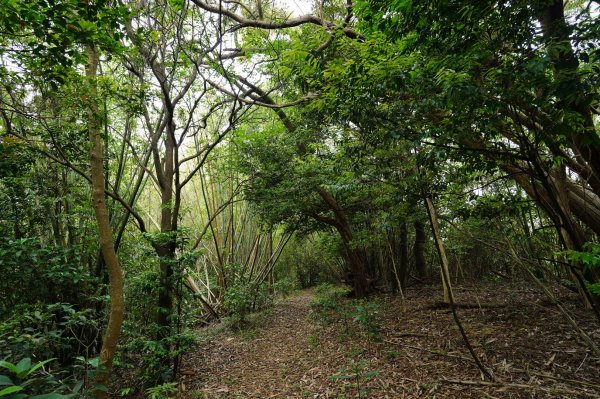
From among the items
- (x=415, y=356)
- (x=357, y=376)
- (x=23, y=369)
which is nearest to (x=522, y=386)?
(x=415, y=356)

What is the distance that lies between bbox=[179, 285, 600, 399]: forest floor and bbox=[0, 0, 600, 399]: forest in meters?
0.03

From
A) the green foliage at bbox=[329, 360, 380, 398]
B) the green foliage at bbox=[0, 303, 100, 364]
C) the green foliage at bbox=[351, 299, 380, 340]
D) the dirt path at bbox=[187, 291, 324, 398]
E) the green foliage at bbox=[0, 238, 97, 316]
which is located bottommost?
the dirt path at bbox=[187, 291, 324, 398]

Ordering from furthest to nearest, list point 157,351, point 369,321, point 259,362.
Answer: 1. point 369,321
2. point 259,362
3. point 157,351

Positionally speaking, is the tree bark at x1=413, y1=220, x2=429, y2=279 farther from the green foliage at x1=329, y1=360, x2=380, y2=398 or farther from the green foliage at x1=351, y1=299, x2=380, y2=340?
the green foliage at x1=329, y1=360, x2=380, y2=398

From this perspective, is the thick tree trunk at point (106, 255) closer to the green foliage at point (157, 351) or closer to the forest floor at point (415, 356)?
the green foliage at point (157, 351)

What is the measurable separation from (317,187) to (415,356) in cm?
326

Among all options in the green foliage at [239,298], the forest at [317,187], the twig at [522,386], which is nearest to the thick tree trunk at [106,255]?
the forest at [317,187]

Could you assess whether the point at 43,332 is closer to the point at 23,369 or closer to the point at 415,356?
the point at 23,369

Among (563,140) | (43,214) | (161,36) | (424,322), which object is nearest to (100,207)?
(43,214)

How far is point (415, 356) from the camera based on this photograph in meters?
3.49

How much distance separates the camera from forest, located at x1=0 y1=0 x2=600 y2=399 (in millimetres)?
1973

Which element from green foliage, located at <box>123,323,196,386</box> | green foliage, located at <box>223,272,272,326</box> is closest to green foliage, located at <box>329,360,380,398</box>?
green foliage, located at <box>123,323,196,386</box>

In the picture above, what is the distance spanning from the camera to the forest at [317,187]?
1973mm

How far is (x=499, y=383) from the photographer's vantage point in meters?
2.56
